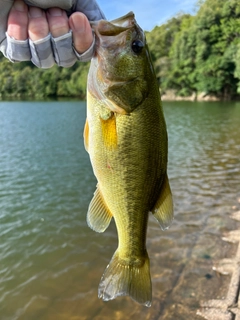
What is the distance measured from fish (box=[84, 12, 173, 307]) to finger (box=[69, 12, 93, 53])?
0.36 feet

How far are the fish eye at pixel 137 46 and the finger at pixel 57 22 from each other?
0.47 meters

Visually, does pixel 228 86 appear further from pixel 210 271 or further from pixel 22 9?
pixel 22 9

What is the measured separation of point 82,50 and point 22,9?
0.35m

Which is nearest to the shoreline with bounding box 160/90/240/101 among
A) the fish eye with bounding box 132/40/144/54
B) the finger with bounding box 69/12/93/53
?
the fish eye with bounding box 132/40/144/54

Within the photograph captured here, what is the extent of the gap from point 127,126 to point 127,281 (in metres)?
1.14

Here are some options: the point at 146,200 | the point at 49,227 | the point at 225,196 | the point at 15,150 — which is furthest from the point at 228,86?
the point at 146,200

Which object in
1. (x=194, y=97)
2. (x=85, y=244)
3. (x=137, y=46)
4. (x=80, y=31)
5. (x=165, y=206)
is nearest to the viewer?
(x=80, y=31)

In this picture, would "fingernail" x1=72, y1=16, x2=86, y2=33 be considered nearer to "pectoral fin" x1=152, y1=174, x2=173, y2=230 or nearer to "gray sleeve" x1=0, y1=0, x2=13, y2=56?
"gray sleeve" x1=0, y1=0, x2=13, y2=56

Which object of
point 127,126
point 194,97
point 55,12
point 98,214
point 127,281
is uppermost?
point 55,12

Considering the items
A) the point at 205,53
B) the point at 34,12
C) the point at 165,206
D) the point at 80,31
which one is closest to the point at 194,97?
the point at 205,53

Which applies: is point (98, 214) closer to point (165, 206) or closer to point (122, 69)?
point (165, 206)

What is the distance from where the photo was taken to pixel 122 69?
1920mm

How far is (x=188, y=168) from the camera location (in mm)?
12398

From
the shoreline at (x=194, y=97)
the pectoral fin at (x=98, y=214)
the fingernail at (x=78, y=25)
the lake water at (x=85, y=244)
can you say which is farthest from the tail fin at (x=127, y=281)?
the shoreline at (x=194, y=97)
